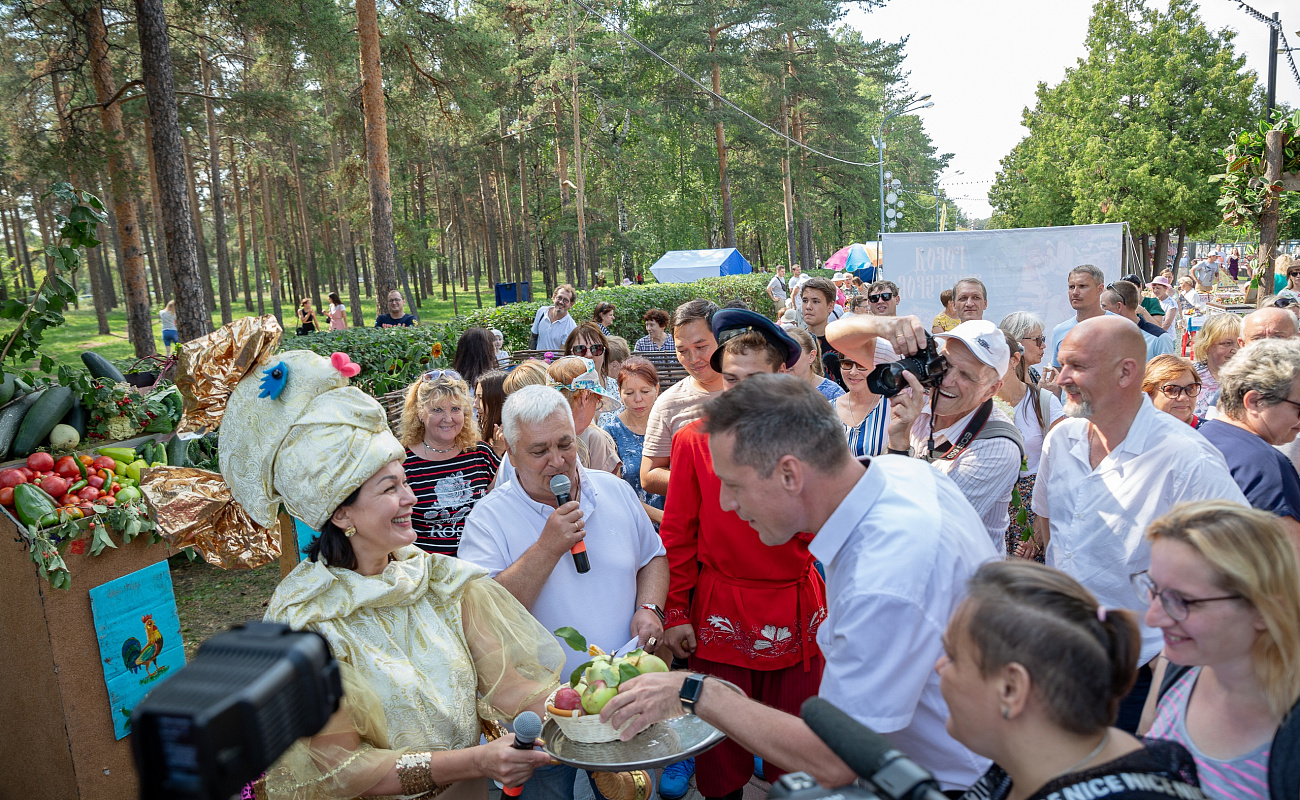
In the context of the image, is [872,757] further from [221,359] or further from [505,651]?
[221,359]

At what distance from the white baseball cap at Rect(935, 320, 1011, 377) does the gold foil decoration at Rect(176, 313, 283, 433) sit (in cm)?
270

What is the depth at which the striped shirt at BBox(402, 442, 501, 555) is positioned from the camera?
13.5ft

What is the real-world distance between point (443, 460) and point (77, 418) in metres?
2.38

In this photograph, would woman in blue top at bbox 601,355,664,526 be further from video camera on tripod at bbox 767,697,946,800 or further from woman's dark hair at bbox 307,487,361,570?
video camera on tripod at bbox 767,697,946,800

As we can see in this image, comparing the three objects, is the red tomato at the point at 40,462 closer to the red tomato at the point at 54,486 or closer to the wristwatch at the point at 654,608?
the red tomato at the point at 54,486

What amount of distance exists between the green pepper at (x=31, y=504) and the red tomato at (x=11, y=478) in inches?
2.9

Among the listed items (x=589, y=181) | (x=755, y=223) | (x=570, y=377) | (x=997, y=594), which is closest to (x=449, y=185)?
(x=589, y=181)

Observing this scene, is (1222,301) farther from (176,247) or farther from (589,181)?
(589,181)

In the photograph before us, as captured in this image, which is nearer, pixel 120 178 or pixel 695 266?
pixel 120 178

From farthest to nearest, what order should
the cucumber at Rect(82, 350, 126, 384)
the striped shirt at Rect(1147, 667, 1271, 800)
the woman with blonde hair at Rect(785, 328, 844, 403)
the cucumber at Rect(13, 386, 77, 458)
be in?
the cucumber at Rect(82, 350, 126, 384) → the woman with blonde hair at Rect(785, 328, 844, 403) → the cucumber at Rect(13, 386, 77, 458) → the striped shirt at Rect(1147, 667, 1271, 800)

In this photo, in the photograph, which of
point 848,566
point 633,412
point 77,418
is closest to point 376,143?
point 77,418

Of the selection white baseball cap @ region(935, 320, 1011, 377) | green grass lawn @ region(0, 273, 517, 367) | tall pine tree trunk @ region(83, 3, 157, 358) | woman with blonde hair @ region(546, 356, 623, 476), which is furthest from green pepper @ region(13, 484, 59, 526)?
green grass lawn @ region(0, 273, 517, 367)

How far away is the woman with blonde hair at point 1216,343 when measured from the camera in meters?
5.18

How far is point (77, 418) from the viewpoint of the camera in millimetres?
4801
